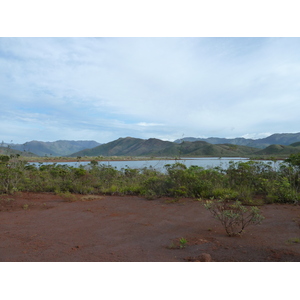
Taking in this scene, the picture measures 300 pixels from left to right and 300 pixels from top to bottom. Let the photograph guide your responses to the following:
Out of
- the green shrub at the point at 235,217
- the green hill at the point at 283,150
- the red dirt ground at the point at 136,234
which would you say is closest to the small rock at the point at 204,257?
the red dirt ground at the point at 136,234

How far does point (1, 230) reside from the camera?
5719 millimetres

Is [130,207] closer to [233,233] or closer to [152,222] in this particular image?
[152,222]

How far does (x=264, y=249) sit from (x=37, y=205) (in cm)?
764

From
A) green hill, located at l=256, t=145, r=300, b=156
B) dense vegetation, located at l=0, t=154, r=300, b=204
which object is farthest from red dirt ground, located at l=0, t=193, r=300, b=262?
green hill, located at l=256, t=145, r=300, b=156

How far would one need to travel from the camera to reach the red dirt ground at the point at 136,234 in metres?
3.87

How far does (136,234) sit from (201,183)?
16.6 ft

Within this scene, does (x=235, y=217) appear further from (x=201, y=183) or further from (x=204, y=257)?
(x=201, y=183)

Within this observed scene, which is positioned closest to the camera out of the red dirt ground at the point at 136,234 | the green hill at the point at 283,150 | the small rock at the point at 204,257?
the small rock at the point at 204,257

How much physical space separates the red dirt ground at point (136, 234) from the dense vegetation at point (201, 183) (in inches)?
38.9

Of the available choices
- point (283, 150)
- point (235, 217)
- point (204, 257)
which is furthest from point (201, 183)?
point (283, 150)

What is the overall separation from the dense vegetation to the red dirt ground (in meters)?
0.99

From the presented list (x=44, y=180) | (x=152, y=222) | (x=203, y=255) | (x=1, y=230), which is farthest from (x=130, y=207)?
(x=44, y=180)

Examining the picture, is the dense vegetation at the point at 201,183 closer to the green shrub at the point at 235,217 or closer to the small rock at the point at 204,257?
the green shrub at the point at 235,217

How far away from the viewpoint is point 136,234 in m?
5.27
